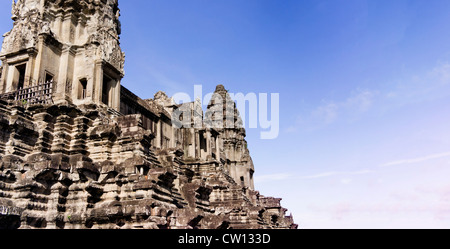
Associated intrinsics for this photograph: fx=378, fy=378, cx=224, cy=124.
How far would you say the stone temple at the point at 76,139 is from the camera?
1136cm

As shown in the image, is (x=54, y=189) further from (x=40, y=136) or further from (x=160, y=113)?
(x=160, y=113)

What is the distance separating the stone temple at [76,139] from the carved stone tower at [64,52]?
4 centimetres

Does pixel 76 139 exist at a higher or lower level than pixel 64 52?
lower

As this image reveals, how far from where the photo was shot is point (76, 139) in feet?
44.5

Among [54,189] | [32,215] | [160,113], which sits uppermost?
[160,113]

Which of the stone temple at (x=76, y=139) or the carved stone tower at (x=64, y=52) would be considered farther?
the carved stone tower at (x=64, y=52)

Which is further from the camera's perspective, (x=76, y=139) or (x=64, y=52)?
(x=64, y=52)

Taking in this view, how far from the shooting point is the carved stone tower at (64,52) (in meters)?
15.0

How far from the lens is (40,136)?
12.8 metres

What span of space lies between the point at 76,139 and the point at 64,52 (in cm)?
447
